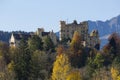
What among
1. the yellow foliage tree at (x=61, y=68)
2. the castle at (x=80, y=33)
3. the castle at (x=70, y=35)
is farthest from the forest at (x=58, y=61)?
the castle at (x=80, y=33)

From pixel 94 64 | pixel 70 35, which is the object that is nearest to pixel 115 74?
pixel 94 64

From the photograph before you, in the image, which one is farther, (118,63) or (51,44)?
(51,44)

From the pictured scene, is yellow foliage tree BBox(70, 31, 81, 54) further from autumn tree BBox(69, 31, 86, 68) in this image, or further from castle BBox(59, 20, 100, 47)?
castle BBox(59, 20, 100, 47)

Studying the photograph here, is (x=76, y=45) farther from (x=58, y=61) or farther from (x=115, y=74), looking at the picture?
(x=115, y=74)

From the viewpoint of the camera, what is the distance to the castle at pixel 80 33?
440ft

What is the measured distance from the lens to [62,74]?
106 meters

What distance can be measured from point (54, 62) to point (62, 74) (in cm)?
770

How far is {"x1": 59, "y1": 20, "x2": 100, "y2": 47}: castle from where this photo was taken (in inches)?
5285

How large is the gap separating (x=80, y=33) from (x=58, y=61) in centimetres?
2749

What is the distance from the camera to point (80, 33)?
447ft

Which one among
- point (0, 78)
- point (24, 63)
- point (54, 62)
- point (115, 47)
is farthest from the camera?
point (115, 47)

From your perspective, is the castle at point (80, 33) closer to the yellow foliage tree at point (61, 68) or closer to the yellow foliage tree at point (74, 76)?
the yellow foliage tree at point (61, 68)

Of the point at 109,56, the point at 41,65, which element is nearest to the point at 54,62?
the point at 41,65

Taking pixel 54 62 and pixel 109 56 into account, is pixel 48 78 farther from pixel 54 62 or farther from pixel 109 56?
pixel 109 56
